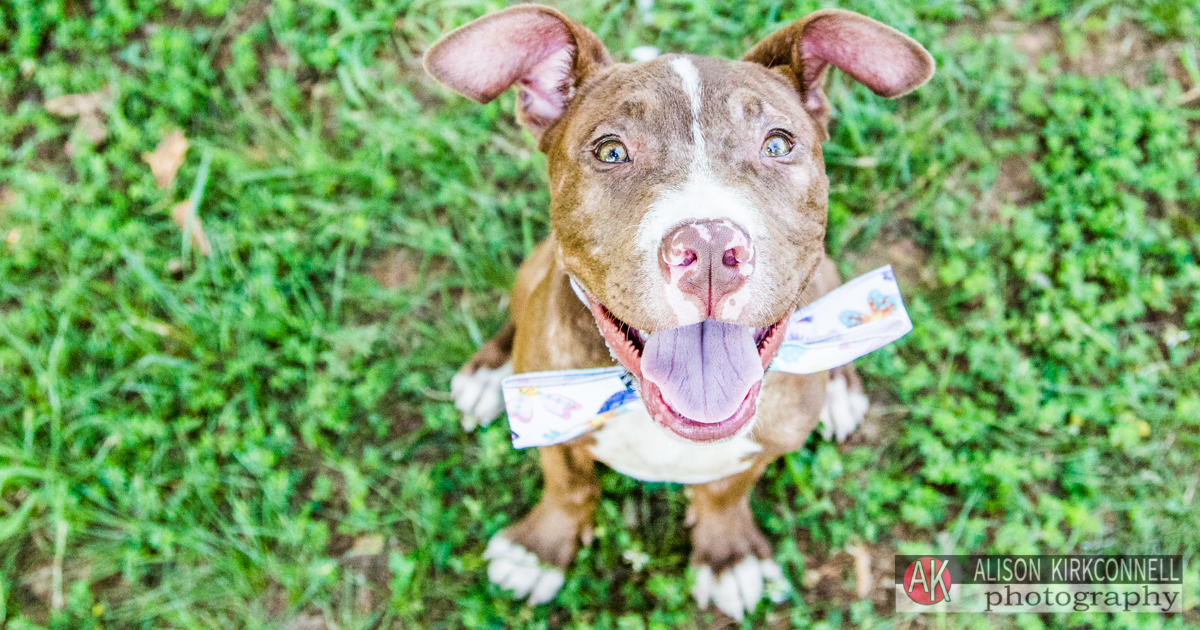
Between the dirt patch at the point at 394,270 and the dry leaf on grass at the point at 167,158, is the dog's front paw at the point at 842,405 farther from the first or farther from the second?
the dry leaf on grass at the point at 167,158

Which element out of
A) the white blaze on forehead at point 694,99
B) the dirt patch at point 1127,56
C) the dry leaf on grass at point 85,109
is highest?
the white blaze on forehead at point 694,99

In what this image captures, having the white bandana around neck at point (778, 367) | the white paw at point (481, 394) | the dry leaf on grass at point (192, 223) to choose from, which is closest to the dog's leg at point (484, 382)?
the white paw at point (481, 394)

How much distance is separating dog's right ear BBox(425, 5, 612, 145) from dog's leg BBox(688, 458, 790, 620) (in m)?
1.87

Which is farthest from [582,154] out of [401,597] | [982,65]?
[982,65]

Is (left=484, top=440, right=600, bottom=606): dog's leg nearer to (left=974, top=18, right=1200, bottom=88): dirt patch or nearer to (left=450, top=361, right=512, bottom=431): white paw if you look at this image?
(left=450, top=361, right=512, bottom=431): white paw

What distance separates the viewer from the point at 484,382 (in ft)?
13.6

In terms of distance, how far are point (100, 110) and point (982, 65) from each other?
5224 mm

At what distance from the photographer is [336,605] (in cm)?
402

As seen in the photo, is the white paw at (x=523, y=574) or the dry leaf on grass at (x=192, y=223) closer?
the white paw at (x=523, y=574)

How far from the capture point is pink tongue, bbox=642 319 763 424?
2582 mm

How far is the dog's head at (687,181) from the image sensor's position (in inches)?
91.3

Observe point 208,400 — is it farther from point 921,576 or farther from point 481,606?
point 921,576

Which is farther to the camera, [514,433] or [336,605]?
[336,605]

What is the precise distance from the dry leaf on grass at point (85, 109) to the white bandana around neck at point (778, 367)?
3.56 meters
